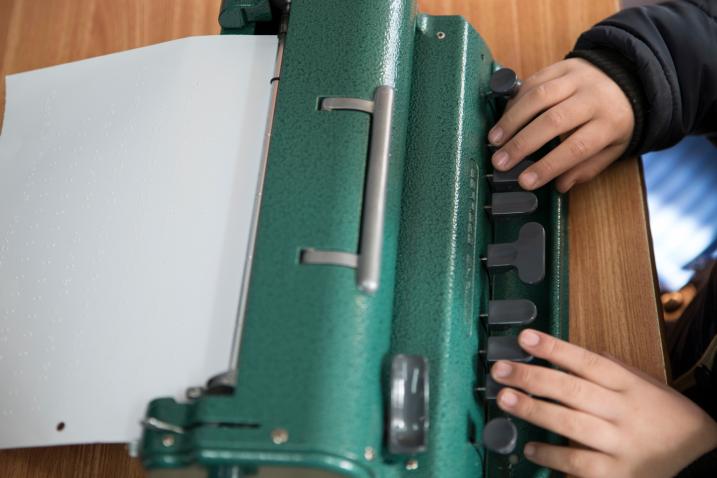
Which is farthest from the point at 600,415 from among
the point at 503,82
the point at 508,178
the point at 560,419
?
the point at 503,82

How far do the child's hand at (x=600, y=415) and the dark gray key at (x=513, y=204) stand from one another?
0.53ft

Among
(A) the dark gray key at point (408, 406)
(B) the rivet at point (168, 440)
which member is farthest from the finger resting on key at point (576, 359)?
(B) the rivet at point (168, 440)

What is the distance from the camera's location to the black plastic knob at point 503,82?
0.99 metres

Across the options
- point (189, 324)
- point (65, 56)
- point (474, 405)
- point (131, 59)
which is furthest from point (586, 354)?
point (65, 56)

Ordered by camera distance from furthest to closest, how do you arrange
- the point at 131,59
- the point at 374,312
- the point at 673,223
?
the point at 673,223 → the point at 131,59 → the point at 374,312

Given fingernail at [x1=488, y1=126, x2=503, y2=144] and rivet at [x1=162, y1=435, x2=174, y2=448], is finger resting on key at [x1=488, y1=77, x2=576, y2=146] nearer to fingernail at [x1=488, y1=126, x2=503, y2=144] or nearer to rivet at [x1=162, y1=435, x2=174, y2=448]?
fingernail at [x1=488, y1=126, x2=503, y2=144]

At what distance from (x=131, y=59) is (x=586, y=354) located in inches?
27.2

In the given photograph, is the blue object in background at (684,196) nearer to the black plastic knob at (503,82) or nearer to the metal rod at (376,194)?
the black plastic knob at (503,82)

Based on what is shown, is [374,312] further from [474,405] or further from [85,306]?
[85,306]

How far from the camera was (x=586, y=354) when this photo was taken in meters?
0.88

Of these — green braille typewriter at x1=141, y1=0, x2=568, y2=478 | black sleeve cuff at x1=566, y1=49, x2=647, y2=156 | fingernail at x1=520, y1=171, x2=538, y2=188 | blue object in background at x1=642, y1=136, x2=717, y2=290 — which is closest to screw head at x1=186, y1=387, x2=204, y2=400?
green braille typewriter at x1=141, y1=0, x2=568, y2=478

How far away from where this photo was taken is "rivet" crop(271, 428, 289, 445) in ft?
2.28

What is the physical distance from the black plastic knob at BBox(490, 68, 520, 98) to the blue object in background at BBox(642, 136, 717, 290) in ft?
2.42

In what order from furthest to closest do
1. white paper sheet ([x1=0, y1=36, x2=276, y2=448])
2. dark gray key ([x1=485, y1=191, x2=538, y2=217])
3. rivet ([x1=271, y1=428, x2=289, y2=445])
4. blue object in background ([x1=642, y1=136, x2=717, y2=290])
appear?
blue object in background ([x1=642, y1=136, x2=717, y2=290]), dark gray key ([x1=485, y1=191, x2=538, y2=217]), white paper sheet ([x1=0, y1=36, x2=276, y2=448]), rivet ([x1=271, y1=428, x2=289, y2=445])
